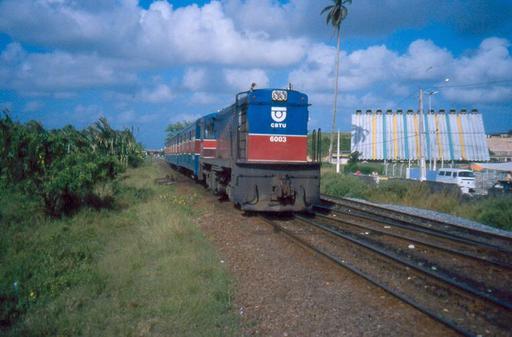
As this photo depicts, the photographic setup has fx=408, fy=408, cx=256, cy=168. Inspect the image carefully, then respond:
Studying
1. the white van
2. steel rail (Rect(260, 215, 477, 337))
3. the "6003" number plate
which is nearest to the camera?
steel rail (Rect(260, 215, 477, 337))

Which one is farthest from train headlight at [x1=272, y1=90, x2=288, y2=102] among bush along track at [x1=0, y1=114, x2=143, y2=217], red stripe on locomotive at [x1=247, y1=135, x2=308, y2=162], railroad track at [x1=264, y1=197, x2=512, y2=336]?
bush along track at [x1=0, y1=114, x2=143, y2=217]

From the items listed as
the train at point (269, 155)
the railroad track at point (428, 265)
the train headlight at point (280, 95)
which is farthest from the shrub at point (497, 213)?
the train headlight at point (280, 95)

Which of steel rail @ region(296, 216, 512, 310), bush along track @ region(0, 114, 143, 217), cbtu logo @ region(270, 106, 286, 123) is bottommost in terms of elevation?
steel rail @ region(296, 216, 512, 310)

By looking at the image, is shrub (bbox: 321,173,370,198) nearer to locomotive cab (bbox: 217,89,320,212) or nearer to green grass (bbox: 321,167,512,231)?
green grass (bbox: 321,167,512,231)

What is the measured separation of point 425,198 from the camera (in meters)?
17.6

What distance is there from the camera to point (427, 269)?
6.53 meters

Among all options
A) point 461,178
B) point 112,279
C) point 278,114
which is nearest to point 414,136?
point 461,178

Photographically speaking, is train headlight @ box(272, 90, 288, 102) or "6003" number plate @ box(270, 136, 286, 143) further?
"6003" number plate @ box(270, 136, 286, 143)

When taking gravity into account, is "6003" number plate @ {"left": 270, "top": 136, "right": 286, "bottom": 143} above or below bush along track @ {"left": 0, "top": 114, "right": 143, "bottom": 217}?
above

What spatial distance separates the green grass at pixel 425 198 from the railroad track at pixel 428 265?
128 inches

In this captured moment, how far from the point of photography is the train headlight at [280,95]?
38.1 feet

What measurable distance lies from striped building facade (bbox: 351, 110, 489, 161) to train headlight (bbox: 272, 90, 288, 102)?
35.8 meters

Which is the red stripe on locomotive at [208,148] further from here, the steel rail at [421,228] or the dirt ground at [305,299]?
the dirt ground at [305,299]

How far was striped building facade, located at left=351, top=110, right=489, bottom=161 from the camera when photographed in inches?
1789
